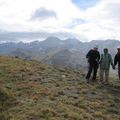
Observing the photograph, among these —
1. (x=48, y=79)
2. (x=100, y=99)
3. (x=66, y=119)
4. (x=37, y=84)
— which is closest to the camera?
(x=66, y=119)

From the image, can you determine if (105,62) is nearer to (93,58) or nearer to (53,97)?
(93,58)

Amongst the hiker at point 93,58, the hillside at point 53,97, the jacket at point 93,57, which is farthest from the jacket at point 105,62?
the hillside at point 53,97

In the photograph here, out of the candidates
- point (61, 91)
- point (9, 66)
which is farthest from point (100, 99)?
point (9, 66)

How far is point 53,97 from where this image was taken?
24.7 metres

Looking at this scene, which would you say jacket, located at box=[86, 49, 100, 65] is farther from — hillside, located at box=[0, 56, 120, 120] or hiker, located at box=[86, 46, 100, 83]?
hillside, located at box=[0, 56, 120, 120]

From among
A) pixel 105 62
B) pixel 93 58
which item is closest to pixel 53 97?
pixel 93 58

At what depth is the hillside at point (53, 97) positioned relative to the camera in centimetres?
2092

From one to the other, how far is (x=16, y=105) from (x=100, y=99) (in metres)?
6.54

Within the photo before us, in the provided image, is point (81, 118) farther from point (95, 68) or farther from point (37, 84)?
point (95, 68)

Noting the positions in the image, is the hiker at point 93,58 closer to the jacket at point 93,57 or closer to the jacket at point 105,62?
the jacket at point 93,57

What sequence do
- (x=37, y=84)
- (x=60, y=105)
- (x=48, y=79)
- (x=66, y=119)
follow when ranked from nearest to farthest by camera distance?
(x=66, y=119), (x=60, y=105), (x=37, y=84), (x=48, y=79)

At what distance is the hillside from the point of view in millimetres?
20922

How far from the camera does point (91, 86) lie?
30.0 meters

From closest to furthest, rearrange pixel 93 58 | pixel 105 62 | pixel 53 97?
1. pixel 53 97
2. pixel 93 58
3. pixel 105 62
